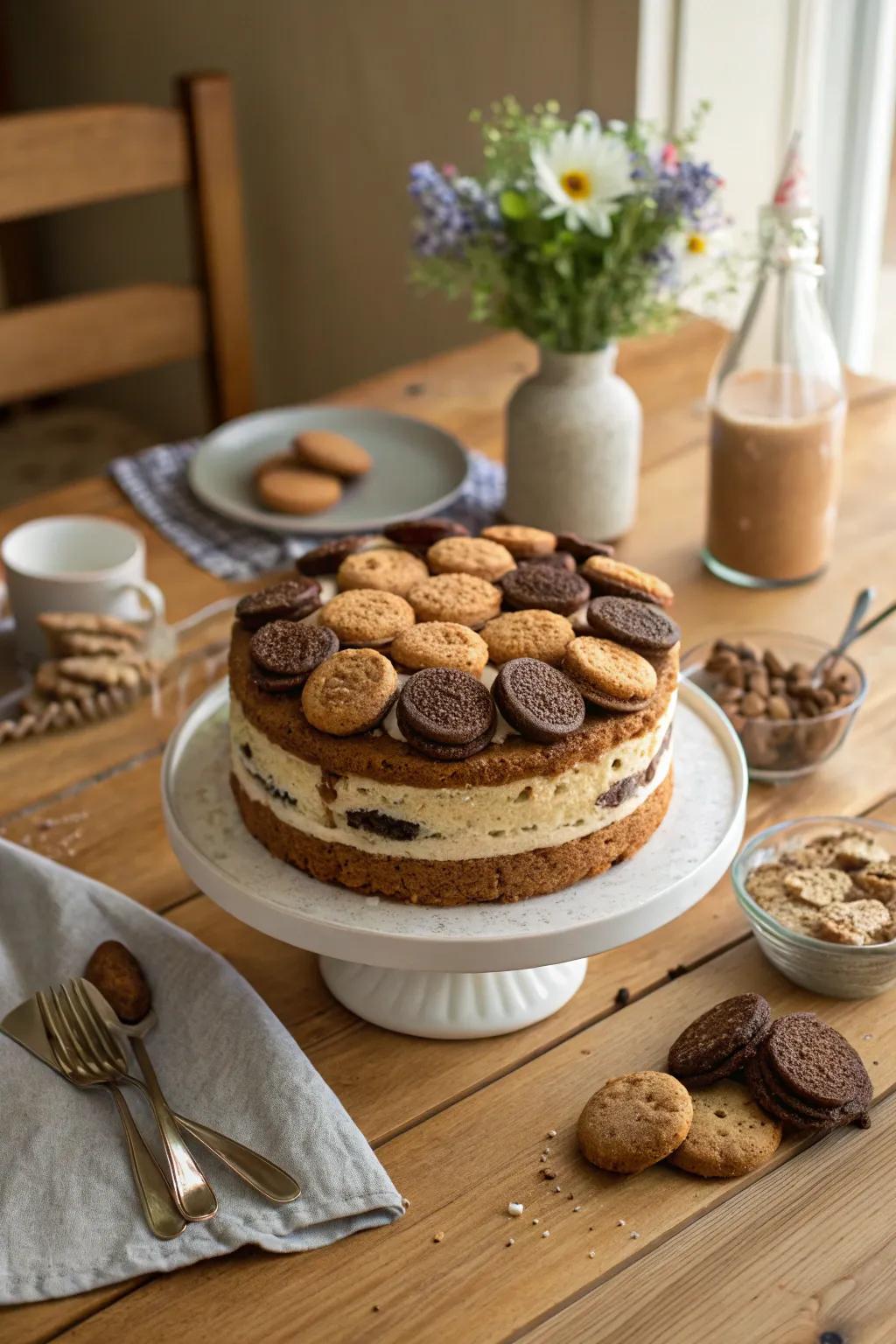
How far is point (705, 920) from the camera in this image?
1.08 m

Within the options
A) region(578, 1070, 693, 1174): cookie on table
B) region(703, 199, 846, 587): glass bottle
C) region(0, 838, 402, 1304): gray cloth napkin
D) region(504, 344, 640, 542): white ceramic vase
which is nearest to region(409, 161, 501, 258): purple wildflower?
region(504, 344, 640, 542): white ceramic vase

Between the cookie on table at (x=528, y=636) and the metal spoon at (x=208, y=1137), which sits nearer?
the metal spoon at (x=208, y=1137)

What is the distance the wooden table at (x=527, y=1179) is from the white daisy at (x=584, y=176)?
0.53m

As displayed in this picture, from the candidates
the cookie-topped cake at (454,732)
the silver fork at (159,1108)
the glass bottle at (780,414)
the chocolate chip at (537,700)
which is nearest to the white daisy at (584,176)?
the glass bottle at (780,414)

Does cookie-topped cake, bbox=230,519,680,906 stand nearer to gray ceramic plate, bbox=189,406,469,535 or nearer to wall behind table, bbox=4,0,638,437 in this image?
gray ceramic plate, bbox=189,406,469,535

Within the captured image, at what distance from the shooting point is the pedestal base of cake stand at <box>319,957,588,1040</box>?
969 millimetres

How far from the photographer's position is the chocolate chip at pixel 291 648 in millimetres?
938

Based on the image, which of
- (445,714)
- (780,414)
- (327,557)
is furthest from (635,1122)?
(780,414)

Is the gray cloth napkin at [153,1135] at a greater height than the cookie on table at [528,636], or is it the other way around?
the cookie on table at [528,636]

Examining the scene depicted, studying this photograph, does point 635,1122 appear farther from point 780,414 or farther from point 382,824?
point 780,414

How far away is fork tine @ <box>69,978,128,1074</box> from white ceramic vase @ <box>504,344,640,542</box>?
30.9 inches

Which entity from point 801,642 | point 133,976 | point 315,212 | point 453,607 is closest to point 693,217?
point 801,642

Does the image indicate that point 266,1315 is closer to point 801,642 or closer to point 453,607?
point 453,607

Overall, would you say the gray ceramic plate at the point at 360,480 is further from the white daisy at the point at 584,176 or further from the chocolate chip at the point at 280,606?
the chocolate chip at the point at 280,606
